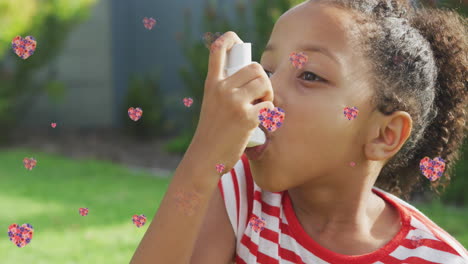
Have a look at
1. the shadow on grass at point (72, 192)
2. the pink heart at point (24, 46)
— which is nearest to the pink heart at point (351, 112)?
the pink heart at point (24, 46)

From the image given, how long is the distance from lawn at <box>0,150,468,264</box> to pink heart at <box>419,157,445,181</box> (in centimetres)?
167

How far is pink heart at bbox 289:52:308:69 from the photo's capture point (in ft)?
4.87

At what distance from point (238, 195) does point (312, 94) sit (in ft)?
1.21

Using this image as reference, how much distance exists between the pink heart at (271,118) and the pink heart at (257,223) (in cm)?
34

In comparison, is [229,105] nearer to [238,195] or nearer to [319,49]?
[319,49]

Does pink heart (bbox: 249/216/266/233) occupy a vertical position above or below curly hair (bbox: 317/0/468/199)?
below

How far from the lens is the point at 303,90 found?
4.86ft

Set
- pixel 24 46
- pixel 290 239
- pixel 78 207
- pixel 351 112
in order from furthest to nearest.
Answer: pixel 78 207 < pixel 290 239 < pixel 351 112 < pixel 24 46

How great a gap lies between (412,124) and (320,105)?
29 cm

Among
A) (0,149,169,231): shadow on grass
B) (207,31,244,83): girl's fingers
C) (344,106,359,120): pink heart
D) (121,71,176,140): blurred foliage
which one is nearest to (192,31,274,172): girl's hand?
(207,31,244,83): girl's fingers

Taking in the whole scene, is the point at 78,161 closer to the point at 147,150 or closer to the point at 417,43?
the point at 147,150

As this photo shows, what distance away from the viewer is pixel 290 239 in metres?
1.67

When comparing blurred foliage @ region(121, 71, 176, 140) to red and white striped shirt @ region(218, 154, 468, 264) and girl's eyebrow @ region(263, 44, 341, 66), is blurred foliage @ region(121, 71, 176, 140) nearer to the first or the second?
red and white striped shirt @ region(218, 154, 468, 264)

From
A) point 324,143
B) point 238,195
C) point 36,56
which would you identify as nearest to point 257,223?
point 238,195
